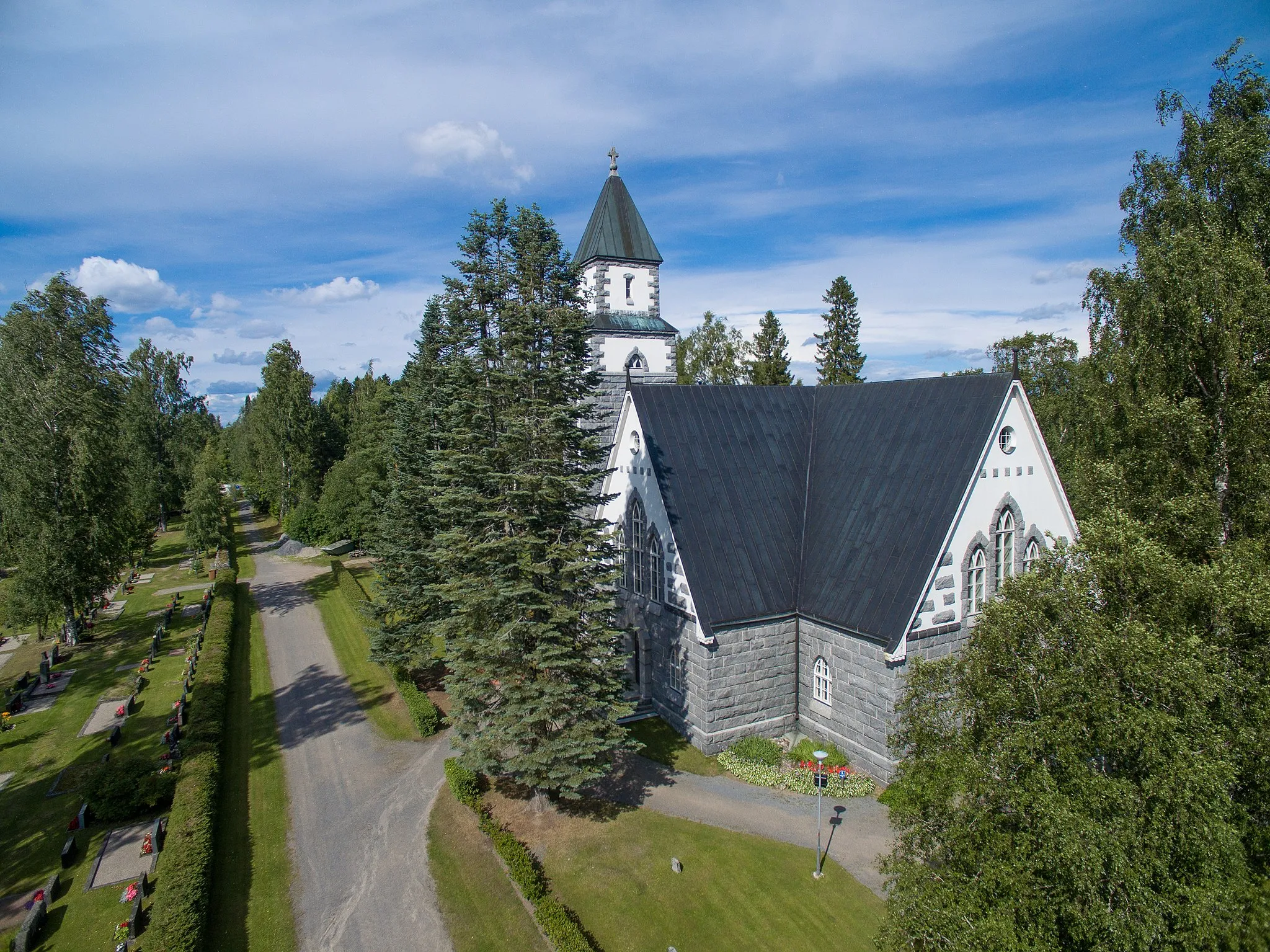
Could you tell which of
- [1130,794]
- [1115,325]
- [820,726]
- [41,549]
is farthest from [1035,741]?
[41,549]

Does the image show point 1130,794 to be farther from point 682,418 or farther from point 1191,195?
point 1191,195

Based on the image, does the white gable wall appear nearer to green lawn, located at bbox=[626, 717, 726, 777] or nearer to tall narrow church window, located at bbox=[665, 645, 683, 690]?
green lawn, located at bbox=[626, 717, 726, 777]

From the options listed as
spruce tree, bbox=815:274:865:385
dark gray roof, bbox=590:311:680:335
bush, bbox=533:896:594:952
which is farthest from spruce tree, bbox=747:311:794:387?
bush, bbox=533:896:594:952

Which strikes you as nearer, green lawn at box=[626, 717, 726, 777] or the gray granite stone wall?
the gray granite stone wall

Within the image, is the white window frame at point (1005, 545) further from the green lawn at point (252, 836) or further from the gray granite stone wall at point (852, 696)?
the green lawn at point (252, 836)

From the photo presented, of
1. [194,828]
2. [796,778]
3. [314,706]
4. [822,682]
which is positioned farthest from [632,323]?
[194,828]

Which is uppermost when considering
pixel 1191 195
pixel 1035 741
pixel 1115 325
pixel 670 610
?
pixel 1191 195
